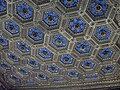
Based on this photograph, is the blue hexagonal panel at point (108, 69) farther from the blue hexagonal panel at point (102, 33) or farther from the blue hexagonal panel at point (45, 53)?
the blue hexagonal panel at point (45, 53)

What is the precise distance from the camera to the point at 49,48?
11.6 metres

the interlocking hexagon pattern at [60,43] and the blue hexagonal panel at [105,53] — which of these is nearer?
the interlocking hexagon pattern at [60,43]

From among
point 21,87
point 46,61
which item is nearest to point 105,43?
point 46,61

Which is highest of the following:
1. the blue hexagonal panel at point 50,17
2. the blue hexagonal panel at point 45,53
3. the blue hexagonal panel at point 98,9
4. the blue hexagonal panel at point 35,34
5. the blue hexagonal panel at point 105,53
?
the blue hexagonal panel at point 98,9

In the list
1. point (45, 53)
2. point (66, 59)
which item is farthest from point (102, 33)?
point (45, 53)

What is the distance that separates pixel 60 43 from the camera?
36.7 ft

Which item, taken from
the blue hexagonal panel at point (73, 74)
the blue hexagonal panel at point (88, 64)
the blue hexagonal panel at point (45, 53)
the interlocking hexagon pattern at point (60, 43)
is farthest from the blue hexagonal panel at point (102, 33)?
the blue hexagonal panel at point (73, 74)

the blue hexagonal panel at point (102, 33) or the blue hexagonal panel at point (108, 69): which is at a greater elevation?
the blue hexagonal panel at point (102, 33)

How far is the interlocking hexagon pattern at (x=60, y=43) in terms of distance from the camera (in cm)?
966

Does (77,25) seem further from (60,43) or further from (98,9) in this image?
(60,43)

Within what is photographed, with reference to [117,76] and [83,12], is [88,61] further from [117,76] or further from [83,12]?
[83,12]

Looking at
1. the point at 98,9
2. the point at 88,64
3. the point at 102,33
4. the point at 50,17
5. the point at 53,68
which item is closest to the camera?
the point at 98,9

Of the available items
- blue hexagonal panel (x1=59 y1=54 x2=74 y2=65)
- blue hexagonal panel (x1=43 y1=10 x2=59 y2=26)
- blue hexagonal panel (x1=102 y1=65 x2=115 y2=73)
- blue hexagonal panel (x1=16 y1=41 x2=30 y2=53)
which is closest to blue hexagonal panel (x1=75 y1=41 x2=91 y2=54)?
blue hexagonal panel (x1=59 y1=54 x2=74 y2=65)

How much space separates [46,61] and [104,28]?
12.1ft
